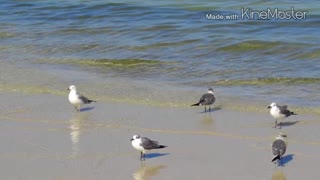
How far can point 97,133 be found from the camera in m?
10.7

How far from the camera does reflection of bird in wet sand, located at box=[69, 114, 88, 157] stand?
9914 mm

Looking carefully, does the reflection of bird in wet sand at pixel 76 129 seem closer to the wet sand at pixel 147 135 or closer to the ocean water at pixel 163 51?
the wet sand at pixel 147 135

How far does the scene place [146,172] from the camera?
9.00m

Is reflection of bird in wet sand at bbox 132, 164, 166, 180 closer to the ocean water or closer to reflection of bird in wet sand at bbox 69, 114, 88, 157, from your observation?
reflection of bird in wet sand at bbox 69, 114, 88, 157

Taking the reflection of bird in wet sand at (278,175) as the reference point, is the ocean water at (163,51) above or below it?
above

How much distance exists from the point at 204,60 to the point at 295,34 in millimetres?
3825

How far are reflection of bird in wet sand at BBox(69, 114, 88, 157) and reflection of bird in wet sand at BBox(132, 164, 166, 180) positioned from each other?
3.30 feet

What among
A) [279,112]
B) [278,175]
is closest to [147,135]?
[279,112]

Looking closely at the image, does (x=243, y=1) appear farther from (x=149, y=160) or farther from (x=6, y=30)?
(x=149, y=160)

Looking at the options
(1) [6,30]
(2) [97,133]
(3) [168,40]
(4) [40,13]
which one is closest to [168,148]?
(2) [97,133]

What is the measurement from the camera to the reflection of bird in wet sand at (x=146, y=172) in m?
8.82

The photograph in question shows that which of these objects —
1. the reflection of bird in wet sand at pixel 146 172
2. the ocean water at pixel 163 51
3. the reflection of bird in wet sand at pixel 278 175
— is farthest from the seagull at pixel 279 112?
the reflection of bird in wet sand at pixel 146 172

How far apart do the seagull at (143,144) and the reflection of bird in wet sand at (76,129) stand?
2.56 ft

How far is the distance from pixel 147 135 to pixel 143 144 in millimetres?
1134
